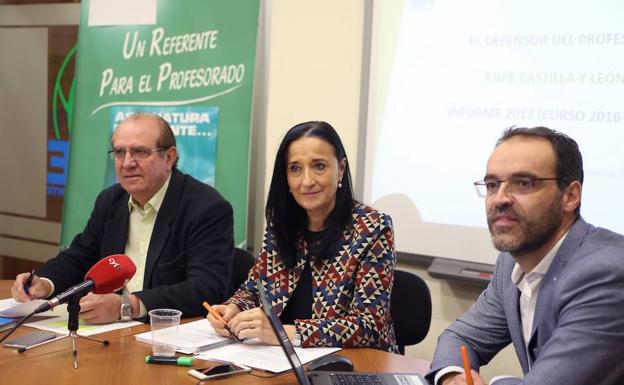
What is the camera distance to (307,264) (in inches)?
100

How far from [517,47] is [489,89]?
0.75ft

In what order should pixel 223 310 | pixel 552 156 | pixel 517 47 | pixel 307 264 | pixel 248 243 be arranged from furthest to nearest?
1. pixel 248 243
2. pixel 517 47
3. pixel 307 264
4. pixel 223 310
5. pixel 552 156

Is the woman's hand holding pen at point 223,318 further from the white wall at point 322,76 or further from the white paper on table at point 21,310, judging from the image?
the white wall at point 322,76

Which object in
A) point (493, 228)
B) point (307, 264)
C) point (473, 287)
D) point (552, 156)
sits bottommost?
point (473, 287)

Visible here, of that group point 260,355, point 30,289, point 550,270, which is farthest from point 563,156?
point 30,289

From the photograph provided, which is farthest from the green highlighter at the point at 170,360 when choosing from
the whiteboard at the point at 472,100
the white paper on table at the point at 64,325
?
the whiteboard at the point at 472,100

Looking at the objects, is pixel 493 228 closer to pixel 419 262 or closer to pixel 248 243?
pixel 419 262

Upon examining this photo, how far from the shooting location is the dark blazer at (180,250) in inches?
102

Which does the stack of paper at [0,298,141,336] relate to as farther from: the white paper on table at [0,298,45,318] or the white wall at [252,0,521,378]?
the white wall at [252,0,521,378]

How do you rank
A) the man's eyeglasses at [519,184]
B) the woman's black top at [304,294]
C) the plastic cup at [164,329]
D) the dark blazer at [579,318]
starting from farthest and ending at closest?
the woman's black top at [304,294], the plastic cup at [164,329], the man's eyeglasses at [519,184], the dark blazer at [579,318]

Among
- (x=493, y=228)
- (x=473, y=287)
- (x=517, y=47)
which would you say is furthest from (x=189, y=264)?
(x=517, y=47)

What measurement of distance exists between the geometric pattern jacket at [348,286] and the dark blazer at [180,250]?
0.17m

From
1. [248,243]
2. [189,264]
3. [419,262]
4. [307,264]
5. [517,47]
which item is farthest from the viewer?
[248,243]

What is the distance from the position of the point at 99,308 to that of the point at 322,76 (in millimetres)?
2005
